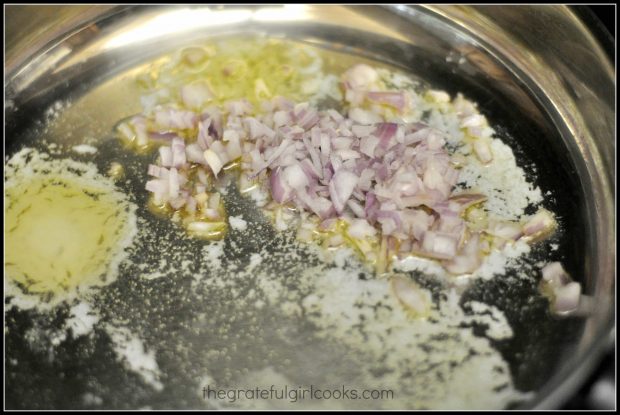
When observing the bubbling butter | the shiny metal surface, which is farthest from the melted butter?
the shiny metal surface

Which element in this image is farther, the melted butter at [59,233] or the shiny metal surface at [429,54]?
the shiny metal surface at [429,54]

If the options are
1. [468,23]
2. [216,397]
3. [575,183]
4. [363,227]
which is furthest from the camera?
[468,23]

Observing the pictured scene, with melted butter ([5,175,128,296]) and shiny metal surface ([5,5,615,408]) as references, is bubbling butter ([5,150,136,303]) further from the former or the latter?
shiny metal surface ([5,5,615,408])

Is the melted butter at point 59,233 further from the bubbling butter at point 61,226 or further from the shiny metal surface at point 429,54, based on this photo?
the shiny metal surface at point 429,54

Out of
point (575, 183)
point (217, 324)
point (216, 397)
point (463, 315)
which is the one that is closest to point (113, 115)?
point (217, 324)

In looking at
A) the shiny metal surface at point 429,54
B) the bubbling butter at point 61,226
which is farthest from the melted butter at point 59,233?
the shiny metal surface at point 429,54

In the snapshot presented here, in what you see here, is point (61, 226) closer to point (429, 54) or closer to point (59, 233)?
point (59, 233)

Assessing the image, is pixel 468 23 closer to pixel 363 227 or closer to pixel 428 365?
pixel 363 227
